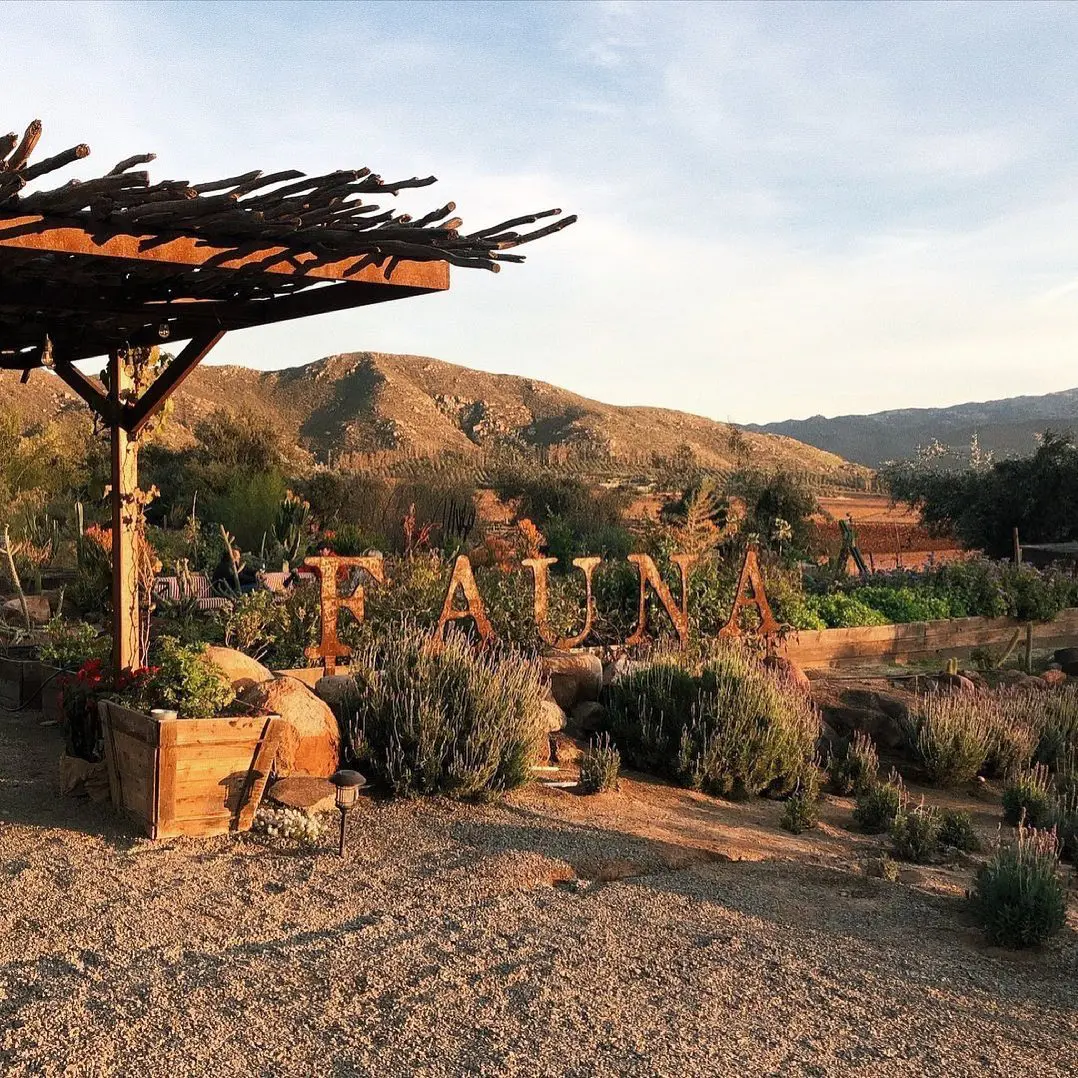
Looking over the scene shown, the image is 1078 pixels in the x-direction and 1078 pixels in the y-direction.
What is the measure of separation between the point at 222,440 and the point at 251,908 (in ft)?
75.5

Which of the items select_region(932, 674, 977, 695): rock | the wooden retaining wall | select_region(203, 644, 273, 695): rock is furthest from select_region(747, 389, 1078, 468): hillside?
select_region(203, 644, 273, 695): rock

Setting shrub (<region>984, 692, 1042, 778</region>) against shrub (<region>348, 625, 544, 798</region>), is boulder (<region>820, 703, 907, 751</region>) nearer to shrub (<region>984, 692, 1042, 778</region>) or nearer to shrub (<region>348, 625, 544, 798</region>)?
shrub (<region>984, 692, 1042, 778</region>)

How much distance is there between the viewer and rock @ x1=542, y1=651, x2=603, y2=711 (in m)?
9.05

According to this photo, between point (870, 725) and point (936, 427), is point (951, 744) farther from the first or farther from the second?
point (936, 427)

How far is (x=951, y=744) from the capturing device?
8977mm

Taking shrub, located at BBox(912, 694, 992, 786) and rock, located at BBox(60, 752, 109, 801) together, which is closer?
rock, located at BBox(60, 752, 109, 801)

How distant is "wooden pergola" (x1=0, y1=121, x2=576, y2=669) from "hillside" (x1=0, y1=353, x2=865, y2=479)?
4864 cm

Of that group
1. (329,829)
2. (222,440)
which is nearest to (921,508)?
(222,440)

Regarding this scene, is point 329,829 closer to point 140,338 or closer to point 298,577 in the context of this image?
point 140,338

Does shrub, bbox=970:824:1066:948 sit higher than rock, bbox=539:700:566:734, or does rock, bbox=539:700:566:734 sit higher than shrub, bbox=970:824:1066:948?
rock, bbox=539:700:566:734

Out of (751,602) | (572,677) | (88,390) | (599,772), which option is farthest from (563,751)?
(751,602)

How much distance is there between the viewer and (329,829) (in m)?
6.29

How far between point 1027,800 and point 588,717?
3012 mm

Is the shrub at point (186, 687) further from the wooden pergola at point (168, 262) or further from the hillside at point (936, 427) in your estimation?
the hillside at point (936, 427)
